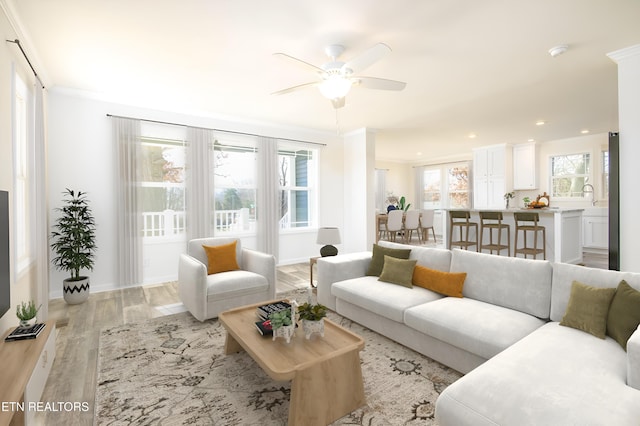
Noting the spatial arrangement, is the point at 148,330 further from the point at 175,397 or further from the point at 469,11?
the point at 469,11

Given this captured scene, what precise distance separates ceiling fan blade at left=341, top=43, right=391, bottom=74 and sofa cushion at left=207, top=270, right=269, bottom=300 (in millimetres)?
2364

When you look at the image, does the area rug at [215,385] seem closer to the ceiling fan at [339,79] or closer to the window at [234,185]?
the ceiling fan at [339,79]

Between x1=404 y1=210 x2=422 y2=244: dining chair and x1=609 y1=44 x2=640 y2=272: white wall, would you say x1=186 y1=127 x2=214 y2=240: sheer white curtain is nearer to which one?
x1=609 y1=44 x2=640 y2=272: white wall

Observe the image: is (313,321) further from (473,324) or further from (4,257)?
(4,257)

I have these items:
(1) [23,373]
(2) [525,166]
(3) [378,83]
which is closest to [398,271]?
(3) [378,83]

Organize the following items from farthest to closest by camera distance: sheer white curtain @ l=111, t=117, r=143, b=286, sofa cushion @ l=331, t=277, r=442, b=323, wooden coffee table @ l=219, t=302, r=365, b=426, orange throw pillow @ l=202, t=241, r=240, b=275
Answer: sheer white curtain @ l=111, t=117, r=143, b=286 → orange throw pillow @ l=202, t=241, r=240, b=275 → sofa cushion @ l=331, t=277, r=442, b=323 → wooden coffee table @ l=219, t=302, r=365, b=426

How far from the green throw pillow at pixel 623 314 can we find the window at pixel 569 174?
7055mm

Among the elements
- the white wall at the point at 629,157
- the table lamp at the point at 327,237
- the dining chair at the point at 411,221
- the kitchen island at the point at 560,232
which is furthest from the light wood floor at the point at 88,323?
the dining chair at the point at 411,221

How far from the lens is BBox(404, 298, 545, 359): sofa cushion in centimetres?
195

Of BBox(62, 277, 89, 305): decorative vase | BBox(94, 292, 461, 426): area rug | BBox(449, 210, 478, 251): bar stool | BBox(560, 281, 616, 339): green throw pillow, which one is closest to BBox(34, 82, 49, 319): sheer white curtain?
BBox(62, 277, 89, 305): decorative vase

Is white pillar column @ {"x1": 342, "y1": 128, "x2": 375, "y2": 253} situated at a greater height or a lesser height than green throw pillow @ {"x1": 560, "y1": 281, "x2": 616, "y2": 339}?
greater

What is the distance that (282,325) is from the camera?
6.51ft

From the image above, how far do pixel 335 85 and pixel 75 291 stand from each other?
387cm

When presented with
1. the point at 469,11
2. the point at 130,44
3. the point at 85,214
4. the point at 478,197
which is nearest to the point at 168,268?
the point at 85,214
